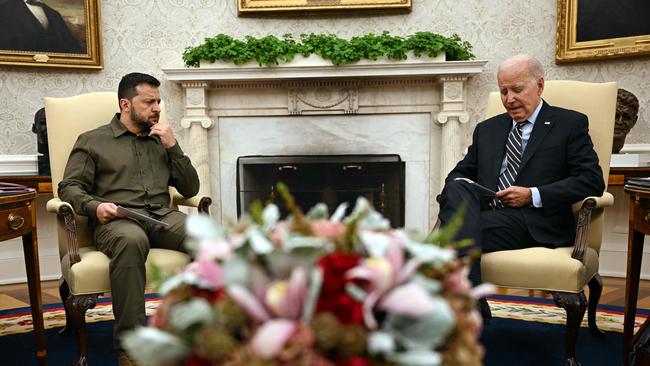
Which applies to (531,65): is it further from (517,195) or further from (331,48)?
(331,48)

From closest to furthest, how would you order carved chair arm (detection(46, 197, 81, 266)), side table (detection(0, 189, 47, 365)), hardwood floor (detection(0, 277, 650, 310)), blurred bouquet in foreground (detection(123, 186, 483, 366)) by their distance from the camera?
blurred bouquet in foreground (detection(123, 186, 483, 366)) → side table (detection(0, 189, 47, 365)) → carved chair arm (detection(46, 197, 81, 266)) → hardwood floor (detection(0, 277, 650, 310))

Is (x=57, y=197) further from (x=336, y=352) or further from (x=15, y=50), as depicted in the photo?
(x=336, y=352)

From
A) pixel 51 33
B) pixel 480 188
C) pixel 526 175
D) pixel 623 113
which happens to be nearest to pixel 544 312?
pixel 526 175

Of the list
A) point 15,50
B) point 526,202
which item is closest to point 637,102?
point 526,202

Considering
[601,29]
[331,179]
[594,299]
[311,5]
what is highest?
[311,5]

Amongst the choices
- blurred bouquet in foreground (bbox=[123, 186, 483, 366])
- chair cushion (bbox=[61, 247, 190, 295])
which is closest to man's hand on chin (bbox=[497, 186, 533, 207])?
chair cushion (bbox=[61, 247, 190, 295])

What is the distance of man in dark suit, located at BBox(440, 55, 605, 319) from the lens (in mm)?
2553

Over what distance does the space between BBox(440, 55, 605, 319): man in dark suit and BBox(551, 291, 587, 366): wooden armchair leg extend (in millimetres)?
300

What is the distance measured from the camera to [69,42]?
15.0ft

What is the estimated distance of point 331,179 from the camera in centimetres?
480

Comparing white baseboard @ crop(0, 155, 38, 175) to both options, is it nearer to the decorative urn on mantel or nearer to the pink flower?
the decorative urn on mantel

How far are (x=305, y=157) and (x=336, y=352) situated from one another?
4.08 metres

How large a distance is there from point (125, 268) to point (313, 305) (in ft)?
6.13

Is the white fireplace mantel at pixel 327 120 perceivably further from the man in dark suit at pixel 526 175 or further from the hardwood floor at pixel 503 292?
the man in dark suit at pixel 526 175
